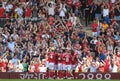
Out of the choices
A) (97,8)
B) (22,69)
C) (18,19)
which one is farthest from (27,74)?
(97,8)

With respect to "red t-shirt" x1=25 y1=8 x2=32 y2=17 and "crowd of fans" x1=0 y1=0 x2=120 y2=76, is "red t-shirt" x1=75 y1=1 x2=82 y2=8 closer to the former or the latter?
"crowd of fans" x1=0 y1=0 x2=120 y2=76

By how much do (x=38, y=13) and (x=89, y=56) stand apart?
17.4 feet

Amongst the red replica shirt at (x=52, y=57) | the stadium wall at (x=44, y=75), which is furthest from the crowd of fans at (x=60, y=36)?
the stadium wall at (x=44, y=75)

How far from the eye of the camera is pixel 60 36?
1209 inches

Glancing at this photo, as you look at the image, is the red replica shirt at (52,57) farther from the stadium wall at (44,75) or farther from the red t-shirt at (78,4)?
the red t-shirt at (78,4)

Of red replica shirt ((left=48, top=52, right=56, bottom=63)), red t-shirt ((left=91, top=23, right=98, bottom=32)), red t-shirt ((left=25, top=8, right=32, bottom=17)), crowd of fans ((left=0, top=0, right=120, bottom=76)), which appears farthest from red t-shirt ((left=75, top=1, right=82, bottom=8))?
red replica shirt ((left=48, top=52, right=56, bottom=63))

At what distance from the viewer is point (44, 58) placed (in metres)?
29.0

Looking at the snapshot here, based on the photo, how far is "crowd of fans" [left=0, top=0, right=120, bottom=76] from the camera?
28.3 m

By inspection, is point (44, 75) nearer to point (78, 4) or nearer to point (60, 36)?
point (60, 36)

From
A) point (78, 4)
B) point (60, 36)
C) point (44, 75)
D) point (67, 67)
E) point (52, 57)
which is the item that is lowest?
point (44, 75)

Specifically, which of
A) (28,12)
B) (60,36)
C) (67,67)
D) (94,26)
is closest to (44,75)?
(67,67)

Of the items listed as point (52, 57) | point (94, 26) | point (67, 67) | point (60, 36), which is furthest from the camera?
point (94, 26)

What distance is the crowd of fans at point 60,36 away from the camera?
92.8 feet

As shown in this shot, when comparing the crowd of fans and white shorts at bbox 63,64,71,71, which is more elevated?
the crowd of fans
